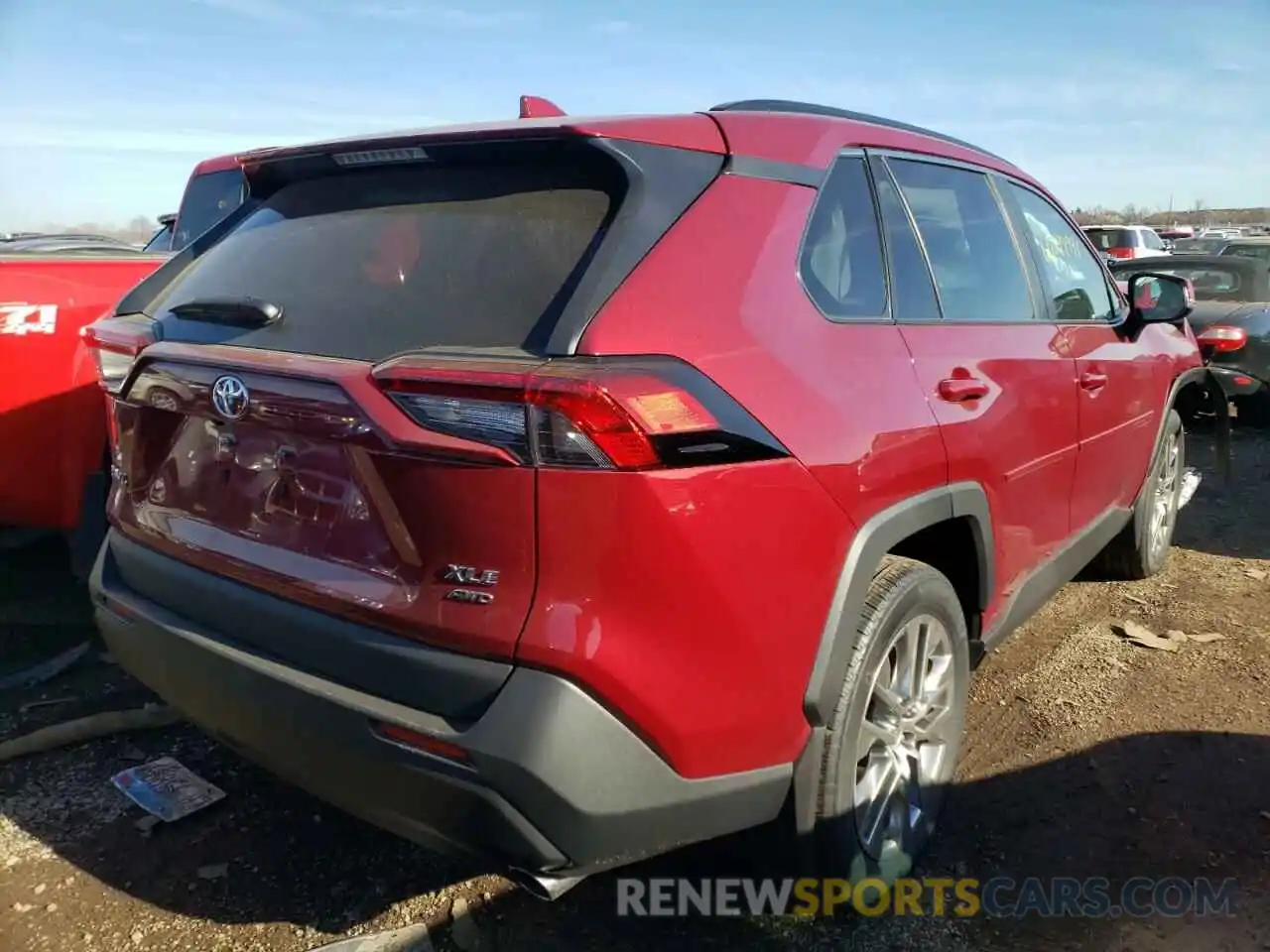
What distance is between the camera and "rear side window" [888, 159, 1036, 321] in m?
2.78

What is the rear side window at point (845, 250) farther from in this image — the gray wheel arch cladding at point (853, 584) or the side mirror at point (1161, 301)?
the side mirror at point (1161, 301)

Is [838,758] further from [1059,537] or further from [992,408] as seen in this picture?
[1059,537]

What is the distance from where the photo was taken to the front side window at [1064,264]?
348 centimetres

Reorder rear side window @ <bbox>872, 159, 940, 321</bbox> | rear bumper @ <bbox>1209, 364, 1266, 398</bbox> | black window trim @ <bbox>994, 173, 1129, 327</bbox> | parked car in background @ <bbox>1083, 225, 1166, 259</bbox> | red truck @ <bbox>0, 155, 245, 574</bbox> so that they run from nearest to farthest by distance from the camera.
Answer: rear side window @ <bbox>872, 159, 940, 321</bbox>
black window trim @ <bbox>994, 173, 1129, 327</bbox>
red truck @ <bbox>0, 155, 245, 574</bbox>
rear bumper @ <bbox>1209, 364, 1266, 398</bbox>
parked car in background @ <bbox>1083, 225, 1166, 259</bbox>

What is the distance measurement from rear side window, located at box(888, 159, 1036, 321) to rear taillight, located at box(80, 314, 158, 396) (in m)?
1.96

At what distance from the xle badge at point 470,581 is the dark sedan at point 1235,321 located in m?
7.44

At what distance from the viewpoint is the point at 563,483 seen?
1680 mm

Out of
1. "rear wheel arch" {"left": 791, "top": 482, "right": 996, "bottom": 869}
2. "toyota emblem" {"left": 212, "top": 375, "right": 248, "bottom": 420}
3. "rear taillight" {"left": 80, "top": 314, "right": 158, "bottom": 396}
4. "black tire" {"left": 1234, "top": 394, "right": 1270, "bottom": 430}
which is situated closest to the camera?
"toyota emblem" {"left": 212, "top": 375, "right": 248, "bottom": 420}

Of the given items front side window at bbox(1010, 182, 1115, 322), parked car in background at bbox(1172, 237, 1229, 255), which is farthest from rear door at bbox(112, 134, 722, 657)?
parked car in background at bbox(1172, 237, 1229, 255)

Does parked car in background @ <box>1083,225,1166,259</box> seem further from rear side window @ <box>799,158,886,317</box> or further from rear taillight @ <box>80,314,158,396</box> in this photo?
rear taillight @ <box>80,314,158,396</box>

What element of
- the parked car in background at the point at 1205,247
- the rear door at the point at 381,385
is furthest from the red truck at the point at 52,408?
the parked car in background at the point at 1205,247

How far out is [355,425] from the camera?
1784mm

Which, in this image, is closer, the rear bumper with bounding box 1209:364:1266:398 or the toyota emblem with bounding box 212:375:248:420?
the toyota emblem with bounding box 212:375:248:420

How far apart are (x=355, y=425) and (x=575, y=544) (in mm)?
466
